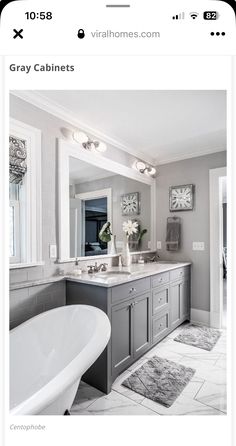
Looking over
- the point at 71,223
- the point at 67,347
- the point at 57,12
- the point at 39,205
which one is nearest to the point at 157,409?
the point at 67,347

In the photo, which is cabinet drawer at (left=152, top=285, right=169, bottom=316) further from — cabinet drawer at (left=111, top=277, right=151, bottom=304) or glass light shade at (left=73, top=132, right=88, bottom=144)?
glass light shade at (left=73, top=132, right=88, bottom=144)

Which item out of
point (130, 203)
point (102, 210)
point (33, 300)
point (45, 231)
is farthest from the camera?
point (130, 203)

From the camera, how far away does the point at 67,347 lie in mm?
1269

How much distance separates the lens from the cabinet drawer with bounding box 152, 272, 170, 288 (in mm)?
1969

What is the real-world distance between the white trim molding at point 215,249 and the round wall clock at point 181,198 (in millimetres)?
253

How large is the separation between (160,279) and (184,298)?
723mm

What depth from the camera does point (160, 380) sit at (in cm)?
152

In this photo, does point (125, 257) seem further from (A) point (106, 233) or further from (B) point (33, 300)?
(B) point (33, 300)

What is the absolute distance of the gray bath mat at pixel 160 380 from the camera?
1.36 metres

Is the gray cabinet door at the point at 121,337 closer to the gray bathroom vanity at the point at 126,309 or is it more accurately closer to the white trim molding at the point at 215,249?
the gray bathroom vanity at the point at 126,309

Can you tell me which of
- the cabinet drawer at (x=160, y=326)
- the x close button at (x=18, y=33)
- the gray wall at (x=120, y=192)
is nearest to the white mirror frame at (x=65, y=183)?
the gray wall at (x=120, y=192)

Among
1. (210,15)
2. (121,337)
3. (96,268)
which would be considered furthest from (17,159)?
(121,337)

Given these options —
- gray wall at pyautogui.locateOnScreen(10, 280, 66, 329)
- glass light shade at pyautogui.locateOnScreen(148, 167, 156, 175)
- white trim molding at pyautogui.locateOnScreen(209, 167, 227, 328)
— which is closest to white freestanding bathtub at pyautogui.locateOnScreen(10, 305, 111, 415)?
gray wall at pyautogui.locateOnScreen(10, 280, 66, 329)

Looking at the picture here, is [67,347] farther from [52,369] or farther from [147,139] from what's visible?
[147,139]
